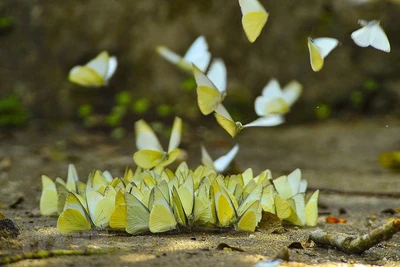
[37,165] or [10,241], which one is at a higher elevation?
[37,165]

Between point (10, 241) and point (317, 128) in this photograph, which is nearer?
point (10, 241)

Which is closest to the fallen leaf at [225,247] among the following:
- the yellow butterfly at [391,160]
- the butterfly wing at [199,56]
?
the butterfly wing at [199,56]

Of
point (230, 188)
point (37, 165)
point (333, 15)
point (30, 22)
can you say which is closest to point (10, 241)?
point (230, 188)

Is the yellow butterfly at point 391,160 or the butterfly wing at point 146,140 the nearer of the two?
the butterfly wing at point 146,140

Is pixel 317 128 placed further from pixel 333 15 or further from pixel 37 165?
pixel 37 165

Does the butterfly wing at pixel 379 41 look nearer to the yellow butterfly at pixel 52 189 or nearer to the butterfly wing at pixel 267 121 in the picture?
the butterfly wing at pixel 267 121

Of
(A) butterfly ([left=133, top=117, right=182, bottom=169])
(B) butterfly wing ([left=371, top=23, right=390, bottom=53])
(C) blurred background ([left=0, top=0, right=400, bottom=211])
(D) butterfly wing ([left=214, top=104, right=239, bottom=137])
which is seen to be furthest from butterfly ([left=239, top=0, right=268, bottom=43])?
(C) blurred background ([left=0, top=0, right=400, bottom=211])

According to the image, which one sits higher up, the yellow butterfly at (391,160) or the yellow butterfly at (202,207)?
the yellow butterfly at (391,160)
